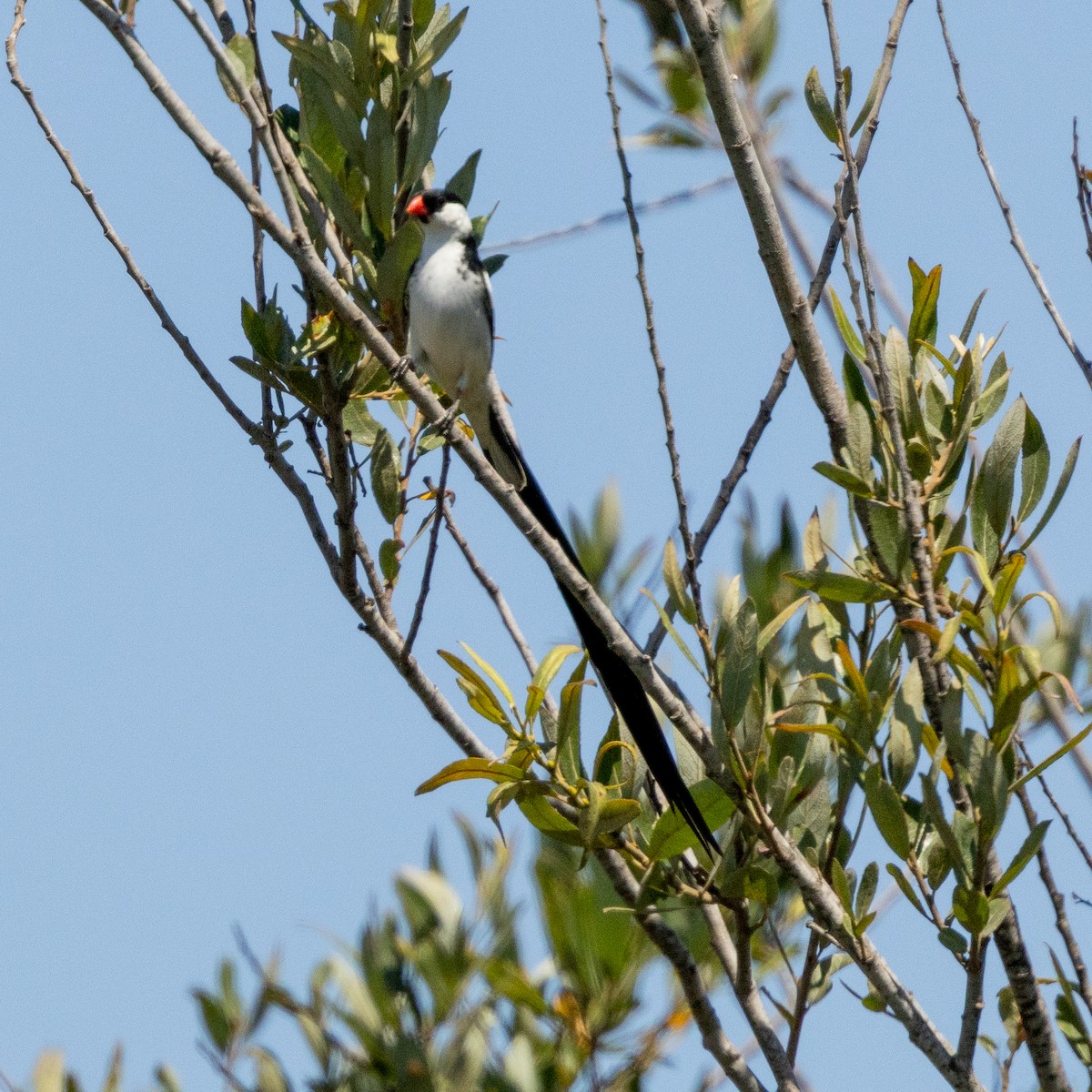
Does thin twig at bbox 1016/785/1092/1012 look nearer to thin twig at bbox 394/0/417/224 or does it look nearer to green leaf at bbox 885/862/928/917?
green leaf at bbox 885/862/928/917

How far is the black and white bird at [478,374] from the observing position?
2.22m

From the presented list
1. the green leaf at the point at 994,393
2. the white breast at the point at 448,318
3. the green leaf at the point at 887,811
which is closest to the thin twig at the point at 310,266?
the green leaf at the point at 887,811

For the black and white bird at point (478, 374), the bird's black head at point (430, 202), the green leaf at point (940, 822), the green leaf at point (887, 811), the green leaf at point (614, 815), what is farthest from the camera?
the bird's black head at point (430, 202)

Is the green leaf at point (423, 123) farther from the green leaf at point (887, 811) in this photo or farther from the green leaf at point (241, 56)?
the green leaf at point (887, 811)

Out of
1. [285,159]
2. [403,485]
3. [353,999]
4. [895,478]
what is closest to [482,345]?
[403,485]

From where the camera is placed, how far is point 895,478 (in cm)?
188

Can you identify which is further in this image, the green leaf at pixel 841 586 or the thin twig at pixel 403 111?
the thin twig at pixel 403 111

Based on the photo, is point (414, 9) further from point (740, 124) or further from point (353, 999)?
point (353, 999)

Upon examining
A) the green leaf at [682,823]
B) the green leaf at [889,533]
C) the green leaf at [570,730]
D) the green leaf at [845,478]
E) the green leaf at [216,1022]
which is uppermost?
the green leaf at [845,478]

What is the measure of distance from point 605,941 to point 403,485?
97 centimetres

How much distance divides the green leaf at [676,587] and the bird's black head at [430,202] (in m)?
0.80

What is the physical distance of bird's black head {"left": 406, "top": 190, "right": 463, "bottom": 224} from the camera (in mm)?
2645

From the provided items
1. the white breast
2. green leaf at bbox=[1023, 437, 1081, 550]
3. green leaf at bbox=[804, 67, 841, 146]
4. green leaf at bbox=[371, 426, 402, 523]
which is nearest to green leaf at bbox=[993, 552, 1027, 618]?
green leaf at bbox=[1023, 437, 1081, 550]

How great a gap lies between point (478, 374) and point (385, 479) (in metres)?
0.88
